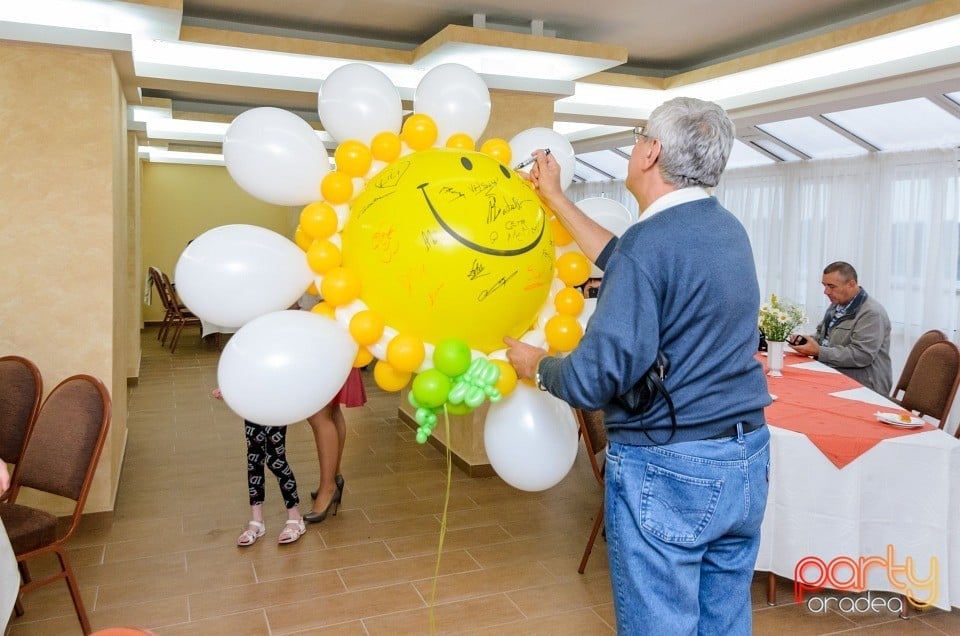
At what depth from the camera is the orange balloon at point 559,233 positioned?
2.11 m

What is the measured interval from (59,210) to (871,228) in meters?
6.04

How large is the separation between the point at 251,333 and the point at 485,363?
0.55 m

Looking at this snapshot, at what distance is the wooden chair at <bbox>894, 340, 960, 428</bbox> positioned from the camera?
12.9 ft

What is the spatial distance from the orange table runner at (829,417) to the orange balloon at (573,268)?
4.48 feet

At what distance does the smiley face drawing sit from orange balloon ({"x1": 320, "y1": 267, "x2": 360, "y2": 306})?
26 mm

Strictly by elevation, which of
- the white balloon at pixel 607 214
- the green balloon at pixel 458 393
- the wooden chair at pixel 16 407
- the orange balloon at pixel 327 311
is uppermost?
the white balloon at pixel 607 214

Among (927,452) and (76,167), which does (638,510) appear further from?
(76,167)

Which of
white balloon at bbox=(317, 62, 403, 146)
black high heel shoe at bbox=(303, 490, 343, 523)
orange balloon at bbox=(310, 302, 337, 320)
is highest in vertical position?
white balloon at bbox=(317, 62, 403, 146)

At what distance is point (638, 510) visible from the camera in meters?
1.67

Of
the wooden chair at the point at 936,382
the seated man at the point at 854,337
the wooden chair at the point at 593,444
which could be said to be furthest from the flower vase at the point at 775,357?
the wooden chair at the point at 593,444

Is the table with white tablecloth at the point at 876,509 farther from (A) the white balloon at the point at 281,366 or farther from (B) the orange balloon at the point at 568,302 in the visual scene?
(A) the white balloon at the point at 281,366

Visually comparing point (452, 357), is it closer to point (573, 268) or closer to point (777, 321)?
point (573, 268)

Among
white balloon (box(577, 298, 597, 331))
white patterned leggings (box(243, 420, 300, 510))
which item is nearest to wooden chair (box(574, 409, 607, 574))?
white balloon (box(577, 298, 597, 331))
